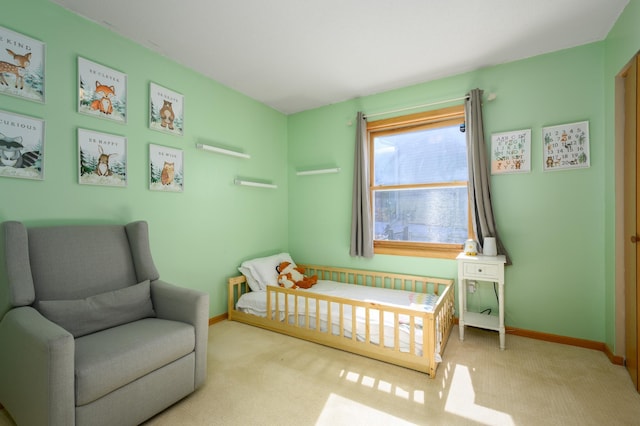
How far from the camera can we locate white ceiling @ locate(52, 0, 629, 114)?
1.98 m

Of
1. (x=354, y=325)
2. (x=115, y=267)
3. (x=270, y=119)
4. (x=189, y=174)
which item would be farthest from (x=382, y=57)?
(x=115, y=267)

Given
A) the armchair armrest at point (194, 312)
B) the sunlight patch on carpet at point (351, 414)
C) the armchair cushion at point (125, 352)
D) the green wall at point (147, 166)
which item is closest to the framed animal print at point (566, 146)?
the sunlight patch on carpet at point (351, 414)

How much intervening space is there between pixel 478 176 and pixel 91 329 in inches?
131

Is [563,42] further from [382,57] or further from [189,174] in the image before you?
[189,174]

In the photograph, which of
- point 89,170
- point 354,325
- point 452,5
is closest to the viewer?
point 452,5

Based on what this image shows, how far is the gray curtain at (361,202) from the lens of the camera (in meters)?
3.34

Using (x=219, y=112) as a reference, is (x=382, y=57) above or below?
above

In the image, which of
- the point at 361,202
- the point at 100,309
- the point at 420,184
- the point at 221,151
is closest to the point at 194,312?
the point at 100,309

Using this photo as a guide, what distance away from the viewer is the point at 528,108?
103 inches

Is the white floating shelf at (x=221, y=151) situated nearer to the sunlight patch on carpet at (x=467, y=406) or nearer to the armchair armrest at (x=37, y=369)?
the armchair armrest at (x=37, y=369)

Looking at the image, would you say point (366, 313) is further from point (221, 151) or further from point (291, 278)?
point (221, 151)

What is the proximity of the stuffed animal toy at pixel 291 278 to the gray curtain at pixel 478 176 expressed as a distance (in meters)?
1.91

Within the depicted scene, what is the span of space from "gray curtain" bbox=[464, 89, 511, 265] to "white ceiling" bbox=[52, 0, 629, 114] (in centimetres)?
45

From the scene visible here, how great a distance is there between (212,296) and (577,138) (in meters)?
3.87
